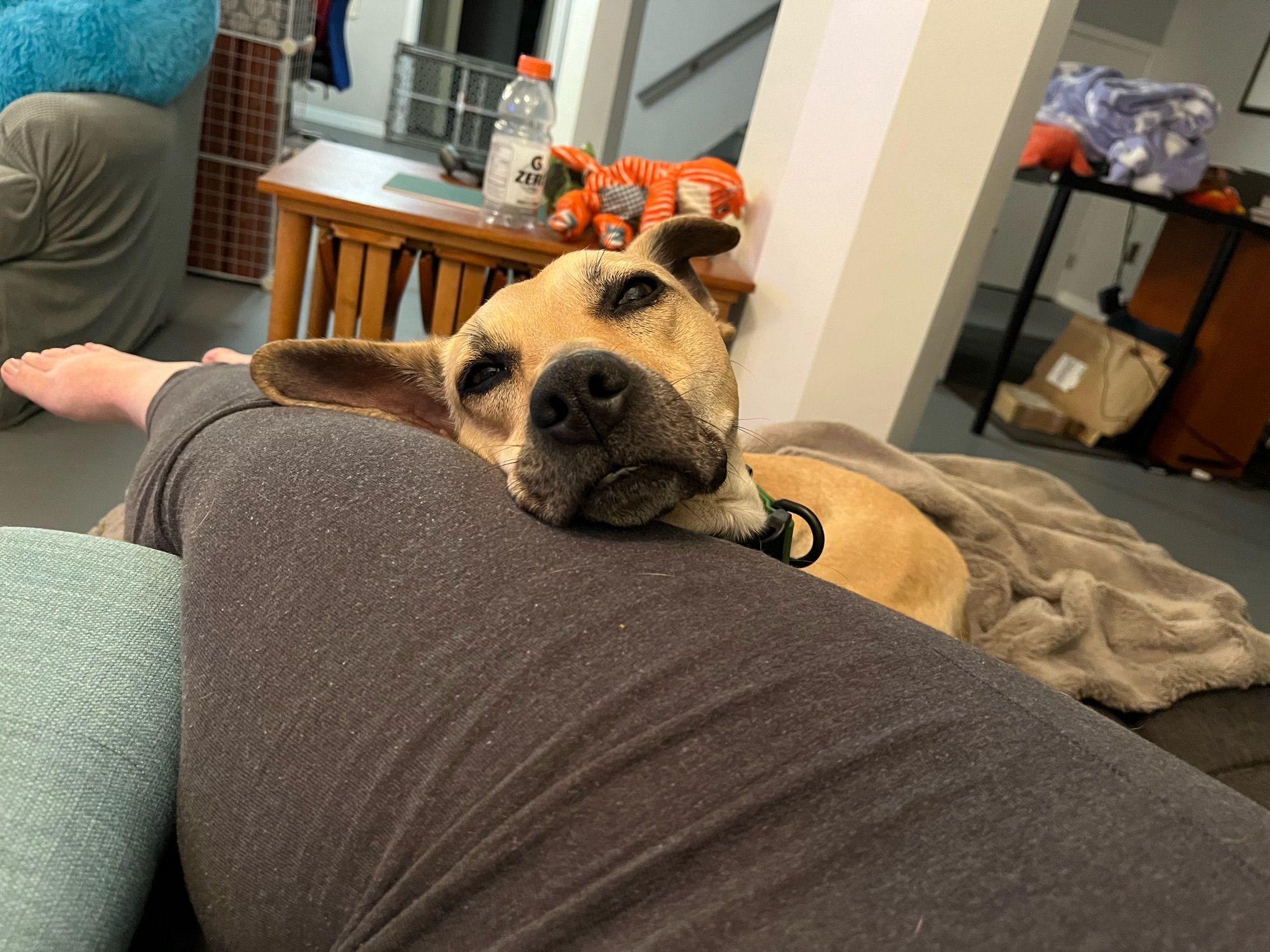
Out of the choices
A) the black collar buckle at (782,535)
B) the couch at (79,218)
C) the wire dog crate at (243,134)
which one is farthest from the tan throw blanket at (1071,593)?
the wire dog crate at (243,134)

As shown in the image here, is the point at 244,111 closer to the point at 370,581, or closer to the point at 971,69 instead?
the point at 971,69

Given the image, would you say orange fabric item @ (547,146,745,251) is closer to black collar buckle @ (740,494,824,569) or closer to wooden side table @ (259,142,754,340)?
wooden side table @ (259,142,754,340)

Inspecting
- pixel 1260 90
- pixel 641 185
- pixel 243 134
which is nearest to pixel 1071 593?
pixel 641 185

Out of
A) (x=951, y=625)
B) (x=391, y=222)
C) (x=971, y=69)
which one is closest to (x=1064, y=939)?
(x=951, y=625)

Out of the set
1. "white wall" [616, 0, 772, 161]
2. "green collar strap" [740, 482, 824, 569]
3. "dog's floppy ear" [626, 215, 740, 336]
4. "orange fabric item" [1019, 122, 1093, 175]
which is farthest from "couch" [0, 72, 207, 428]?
"white wall" [616, 0, 772, 161]

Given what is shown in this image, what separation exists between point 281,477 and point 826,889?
2.12 ft

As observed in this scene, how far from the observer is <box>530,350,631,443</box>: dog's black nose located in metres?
→ 0.93

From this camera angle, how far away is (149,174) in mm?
2963

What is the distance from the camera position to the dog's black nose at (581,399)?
93 centimetres

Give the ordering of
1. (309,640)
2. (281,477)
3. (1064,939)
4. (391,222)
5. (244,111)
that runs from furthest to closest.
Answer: (244,111) < (391,222) < (281,477) < (309,640) < (1064,939)

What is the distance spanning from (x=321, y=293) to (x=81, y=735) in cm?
206

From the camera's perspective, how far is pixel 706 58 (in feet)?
22.4

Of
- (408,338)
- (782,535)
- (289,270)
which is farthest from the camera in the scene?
(408,338)

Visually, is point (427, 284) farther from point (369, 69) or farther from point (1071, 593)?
point (369, 69)
